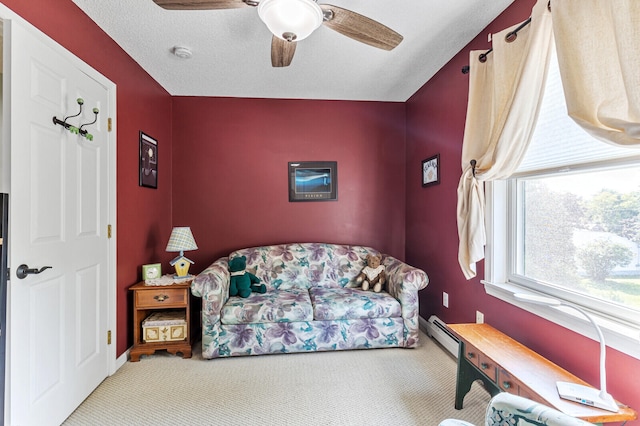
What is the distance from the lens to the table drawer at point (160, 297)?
102 inches

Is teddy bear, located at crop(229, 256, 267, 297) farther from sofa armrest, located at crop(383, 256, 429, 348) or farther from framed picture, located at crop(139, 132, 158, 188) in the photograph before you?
sofa armrest, located at crop(383, 256, 429, 348)

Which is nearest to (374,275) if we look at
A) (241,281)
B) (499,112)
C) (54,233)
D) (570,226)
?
(241,281)

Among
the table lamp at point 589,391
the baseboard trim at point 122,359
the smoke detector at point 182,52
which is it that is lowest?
the baseboard trim at point 122,359

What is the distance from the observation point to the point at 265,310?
2.64 meters

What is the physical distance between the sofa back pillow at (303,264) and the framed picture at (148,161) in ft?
3.60

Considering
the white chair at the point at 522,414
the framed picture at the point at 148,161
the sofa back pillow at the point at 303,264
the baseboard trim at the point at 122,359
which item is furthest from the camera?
the sofa back pillow at the point at 303,264

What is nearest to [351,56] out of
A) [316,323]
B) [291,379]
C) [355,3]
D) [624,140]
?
[355,3]

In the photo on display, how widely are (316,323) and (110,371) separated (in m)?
1.61

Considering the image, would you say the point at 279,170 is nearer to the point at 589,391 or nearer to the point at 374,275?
the point at 374,275

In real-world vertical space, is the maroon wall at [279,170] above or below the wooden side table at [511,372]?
above

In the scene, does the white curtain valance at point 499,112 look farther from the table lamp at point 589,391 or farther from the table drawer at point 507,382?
the table lamp at point 589,391

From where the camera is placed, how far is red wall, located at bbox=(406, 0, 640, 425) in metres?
1.49

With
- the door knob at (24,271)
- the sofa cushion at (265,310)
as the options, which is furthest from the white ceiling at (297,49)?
the sofa cushion at (265,310)

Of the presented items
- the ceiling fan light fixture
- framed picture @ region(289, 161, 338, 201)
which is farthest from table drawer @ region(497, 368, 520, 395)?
framed picture @ region(289, 161, 338, 201)
